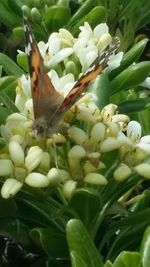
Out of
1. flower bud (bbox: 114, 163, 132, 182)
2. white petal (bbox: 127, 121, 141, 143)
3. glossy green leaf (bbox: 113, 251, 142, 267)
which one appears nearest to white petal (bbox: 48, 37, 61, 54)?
white petal (bbox: 127, 121, 141, 143)

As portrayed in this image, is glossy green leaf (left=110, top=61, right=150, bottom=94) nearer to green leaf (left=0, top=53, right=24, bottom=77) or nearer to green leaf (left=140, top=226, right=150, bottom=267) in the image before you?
green leaf (left=0, top=53, right=24, bottom=77)

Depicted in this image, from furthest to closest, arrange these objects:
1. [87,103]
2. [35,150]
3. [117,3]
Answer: [117,3], [87,103], [35,150]

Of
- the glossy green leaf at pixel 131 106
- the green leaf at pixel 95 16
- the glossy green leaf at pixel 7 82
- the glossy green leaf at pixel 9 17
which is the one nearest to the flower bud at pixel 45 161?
the glossy green leaf at pixel 7 82

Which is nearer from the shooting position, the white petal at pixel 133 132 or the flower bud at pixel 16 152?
the flower bud at pixel 16 152

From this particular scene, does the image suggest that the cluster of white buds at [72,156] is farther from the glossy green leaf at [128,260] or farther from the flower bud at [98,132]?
the glossy green leaf at [128,260]

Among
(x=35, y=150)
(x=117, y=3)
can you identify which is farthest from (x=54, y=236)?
(x=117, y=3)

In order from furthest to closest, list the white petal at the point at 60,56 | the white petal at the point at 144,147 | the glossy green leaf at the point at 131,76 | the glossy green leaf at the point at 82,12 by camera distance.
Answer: the glossy green leaf at the point at 82,12
the glossy green leaf at the point at 131,76
the white petal at the point at 60,56
the white petal at the point at 144,147

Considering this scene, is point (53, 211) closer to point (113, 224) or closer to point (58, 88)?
point (113, 224)

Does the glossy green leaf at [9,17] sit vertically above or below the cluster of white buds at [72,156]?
above
